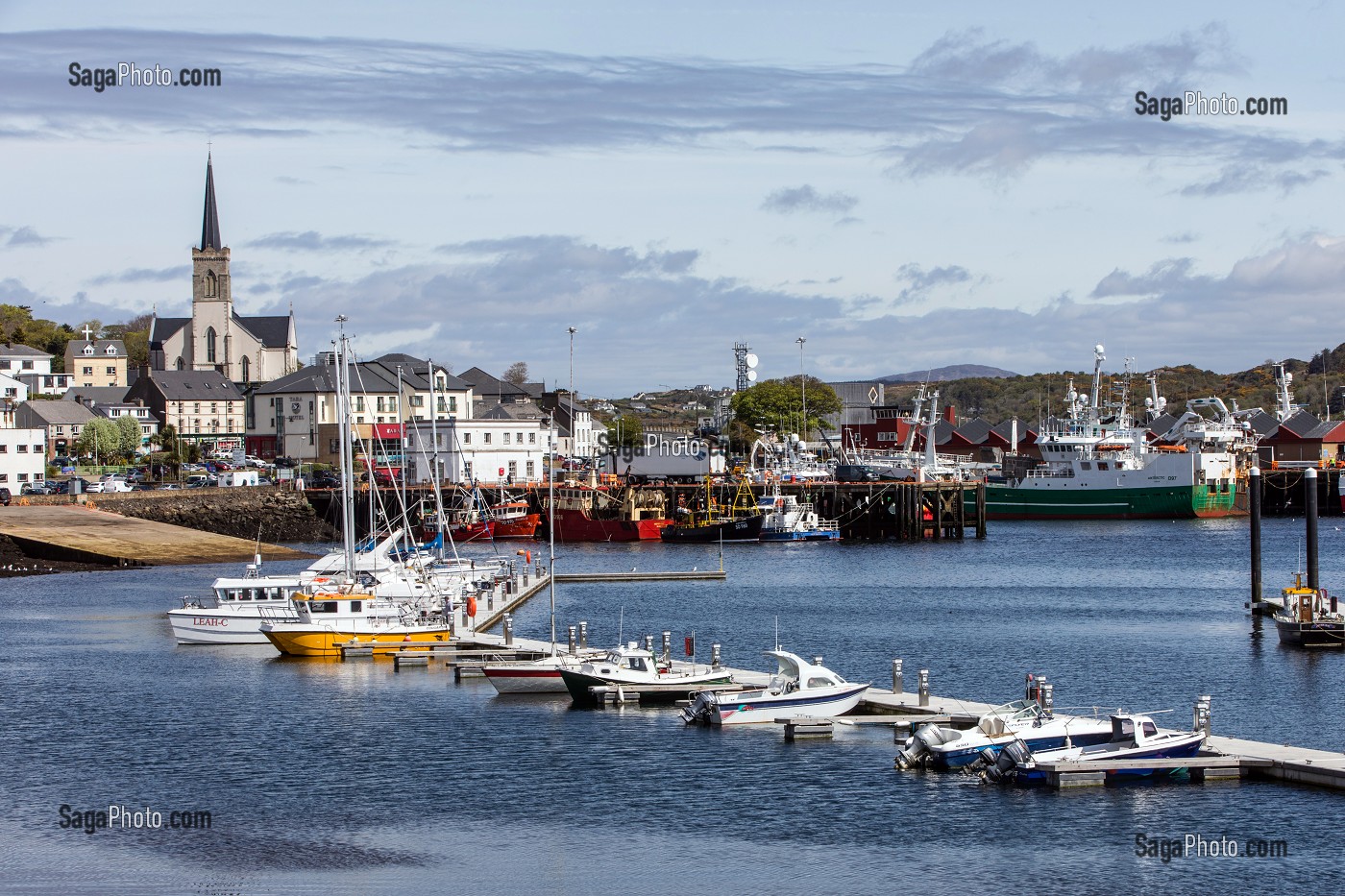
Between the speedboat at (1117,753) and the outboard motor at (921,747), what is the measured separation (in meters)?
1.32

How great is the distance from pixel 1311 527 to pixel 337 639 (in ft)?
99.6

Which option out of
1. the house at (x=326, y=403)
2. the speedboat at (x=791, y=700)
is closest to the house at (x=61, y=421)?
the house at (x=326, y=403)

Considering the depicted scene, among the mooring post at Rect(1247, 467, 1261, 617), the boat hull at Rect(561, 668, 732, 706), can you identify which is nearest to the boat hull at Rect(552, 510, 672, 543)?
the mooring post at Rect(1247, 467, 1261, 617)

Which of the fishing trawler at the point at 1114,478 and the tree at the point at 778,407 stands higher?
the tree at the point at 778,407

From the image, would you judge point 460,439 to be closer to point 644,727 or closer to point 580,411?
point 580,411

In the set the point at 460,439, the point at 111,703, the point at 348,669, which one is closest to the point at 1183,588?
the point at 348,669

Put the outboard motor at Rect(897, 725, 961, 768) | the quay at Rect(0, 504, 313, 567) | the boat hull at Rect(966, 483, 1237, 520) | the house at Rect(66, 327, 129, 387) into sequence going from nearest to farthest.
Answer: the outboard motor at Rect(897, 725, 961, 768) < the quay at Rect(0, 504, 313, 567) < the boat hull at Rect(966, 483, 1237, 520) < the house at Rect(66, 327, 129, 387)

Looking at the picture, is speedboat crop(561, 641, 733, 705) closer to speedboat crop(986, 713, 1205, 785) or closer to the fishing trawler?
speedboat crop(986, 713, 1205, 785)

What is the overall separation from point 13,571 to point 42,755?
4656 centimetres

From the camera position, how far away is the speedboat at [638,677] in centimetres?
3784

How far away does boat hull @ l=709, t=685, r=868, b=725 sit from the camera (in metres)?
34.8

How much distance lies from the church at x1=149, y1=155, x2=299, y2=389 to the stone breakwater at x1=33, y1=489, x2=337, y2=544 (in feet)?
218

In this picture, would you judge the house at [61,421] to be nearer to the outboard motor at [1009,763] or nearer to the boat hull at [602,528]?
the boat hull at [602,528]

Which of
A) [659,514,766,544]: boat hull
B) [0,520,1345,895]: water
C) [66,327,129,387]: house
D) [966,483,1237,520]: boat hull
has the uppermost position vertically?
[66,327,129,387]: house
